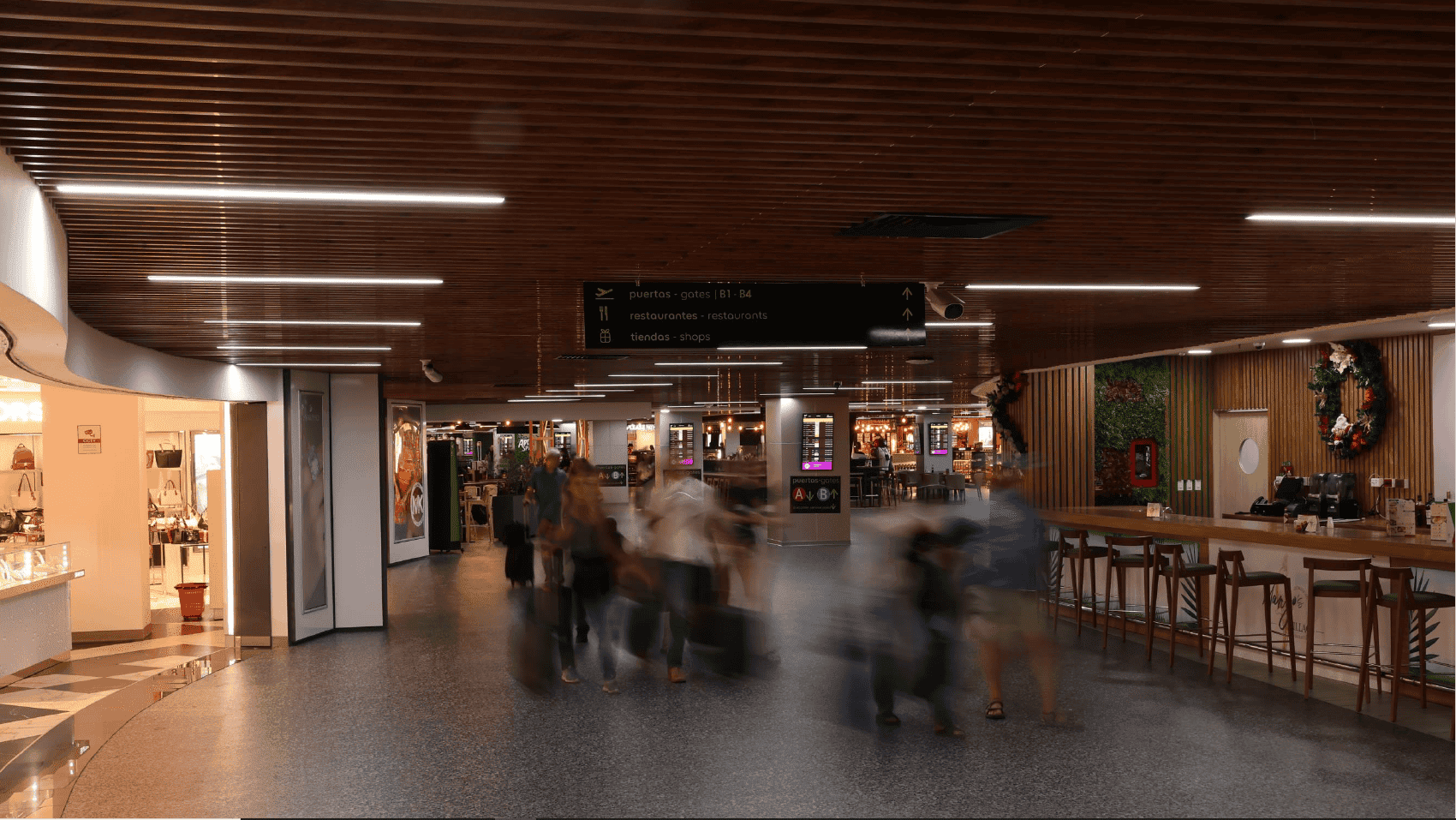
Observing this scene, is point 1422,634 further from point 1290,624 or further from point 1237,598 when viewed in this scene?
point 1237,598

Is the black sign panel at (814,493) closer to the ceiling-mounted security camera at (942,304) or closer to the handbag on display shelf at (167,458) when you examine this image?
the handbag on display shelf at (167,458)

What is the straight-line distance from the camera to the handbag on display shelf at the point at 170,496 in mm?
13609

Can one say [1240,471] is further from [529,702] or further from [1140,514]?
[529,702]

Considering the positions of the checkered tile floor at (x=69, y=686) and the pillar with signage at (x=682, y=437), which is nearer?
the checkered tile floor at (x=69, y=686)

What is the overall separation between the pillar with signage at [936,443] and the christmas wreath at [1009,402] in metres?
23.3

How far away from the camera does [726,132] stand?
10.0ft

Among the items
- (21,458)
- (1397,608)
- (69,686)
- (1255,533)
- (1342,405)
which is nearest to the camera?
(1397,608)

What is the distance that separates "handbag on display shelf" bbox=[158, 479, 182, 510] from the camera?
13609mm

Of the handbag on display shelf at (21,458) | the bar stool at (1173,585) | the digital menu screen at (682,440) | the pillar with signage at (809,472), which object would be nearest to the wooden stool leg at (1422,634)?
the bar stool at (1173,585)

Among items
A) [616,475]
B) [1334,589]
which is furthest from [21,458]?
[616,475]

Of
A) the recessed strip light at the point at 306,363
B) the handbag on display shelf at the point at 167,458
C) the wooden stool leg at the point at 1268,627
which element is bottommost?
the wooden stool leg at the point at 1268,627

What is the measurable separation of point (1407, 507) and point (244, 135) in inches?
295

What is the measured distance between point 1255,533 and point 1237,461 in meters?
7.45

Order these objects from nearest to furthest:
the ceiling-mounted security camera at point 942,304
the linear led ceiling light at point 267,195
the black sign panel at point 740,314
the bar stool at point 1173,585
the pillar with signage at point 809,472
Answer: the linear led ceiling light at point 267,195 < the black sign panel at point 740,314 < the ceiling-mounted security camera at point 942,304 < the bar stool at point 1173,585 < the pillar with signage at point 809,472
